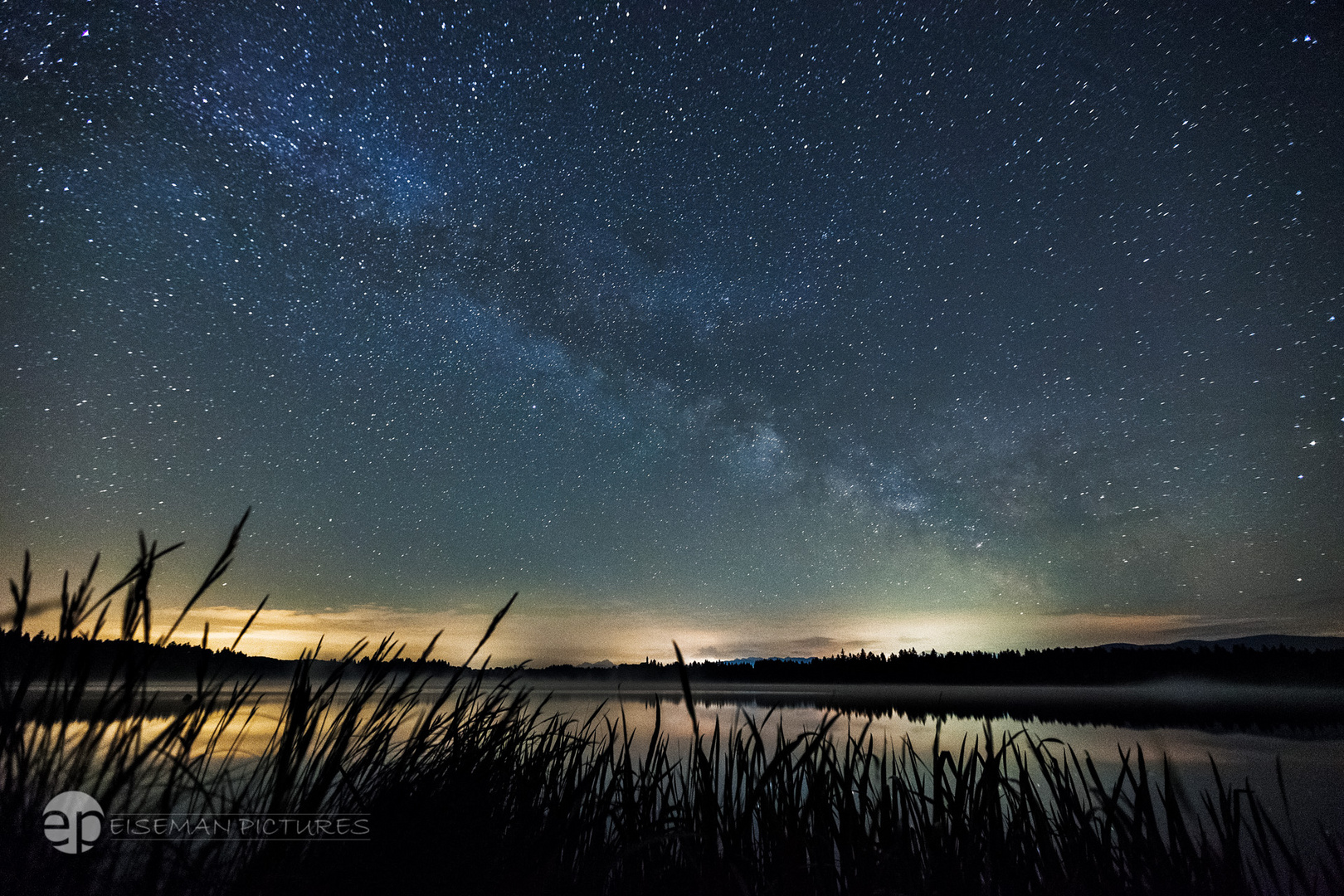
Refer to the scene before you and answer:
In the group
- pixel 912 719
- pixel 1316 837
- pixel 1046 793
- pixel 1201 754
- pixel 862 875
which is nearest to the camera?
pixel 862 875

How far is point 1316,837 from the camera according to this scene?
434 inches

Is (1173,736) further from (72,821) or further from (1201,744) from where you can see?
(72,821)

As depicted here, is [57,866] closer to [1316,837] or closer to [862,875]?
[862,875]

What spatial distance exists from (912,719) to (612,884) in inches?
1415

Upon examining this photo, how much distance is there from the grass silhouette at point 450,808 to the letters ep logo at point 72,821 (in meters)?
0.03

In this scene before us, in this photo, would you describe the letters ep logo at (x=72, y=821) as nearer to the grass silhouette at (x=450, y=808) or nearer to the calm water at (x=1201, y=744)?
the grass silhouette at (x=450, y=808)

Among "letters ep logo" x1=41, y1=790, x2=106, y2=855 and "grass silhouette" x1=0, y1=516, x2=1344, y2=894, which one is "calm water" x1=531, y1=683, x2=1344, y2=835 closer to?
"grass silhouette" x1=0, y1=516, x2=1344, y2=894

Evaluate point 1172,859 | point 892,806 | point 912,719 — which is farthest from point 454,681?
point 912,719

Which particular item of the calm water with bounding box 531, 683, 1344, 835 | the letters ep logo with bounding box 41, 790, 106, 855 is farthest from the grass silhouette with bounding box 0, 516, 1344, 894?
the calm water with bounding box 531, 683, 1344, 835

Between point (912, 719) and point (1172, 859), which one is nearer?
point (1172, 859)

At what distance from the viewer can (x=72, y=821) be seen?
186 centimetres

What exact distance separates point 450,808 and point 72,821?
1.61 metres

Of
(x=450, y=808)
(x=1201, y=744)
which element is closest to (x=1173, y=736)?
(x=1201, y=744)

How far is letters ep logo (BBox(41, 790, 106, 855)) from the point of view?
1829mm
